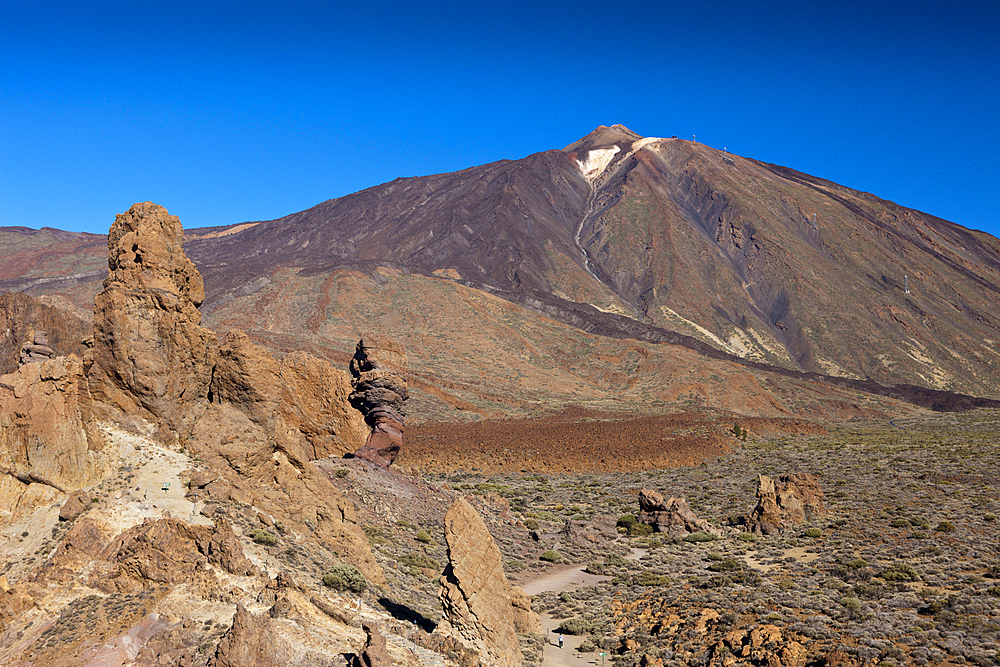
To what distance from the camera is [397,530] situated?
Result: 24.3 meters

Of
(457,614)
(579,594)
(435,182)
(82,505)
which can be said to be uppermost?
(435,182)

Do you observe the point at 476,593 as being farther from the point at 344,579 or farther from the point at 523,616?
the point at 523,616

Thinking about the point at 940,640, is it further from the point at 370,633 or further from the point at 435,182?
the point at 435,182

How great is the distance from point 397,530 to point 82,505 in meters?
11.9

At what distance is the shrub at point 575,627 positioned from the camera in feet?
62.7

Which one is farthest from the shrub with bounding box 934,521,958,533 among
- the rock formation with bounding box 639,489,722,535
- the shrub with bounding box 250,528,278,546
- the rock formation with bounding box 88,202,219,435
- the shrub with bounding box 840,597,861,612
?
the rock formation with bounding box 88,202,219,435

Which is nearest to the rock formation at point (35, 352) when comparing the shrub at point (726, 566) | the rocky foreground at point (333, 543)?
the rocky foreground at point (333, 543)

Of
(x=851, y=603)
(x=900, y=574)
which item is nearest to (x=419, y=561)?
(x=851, y=603)

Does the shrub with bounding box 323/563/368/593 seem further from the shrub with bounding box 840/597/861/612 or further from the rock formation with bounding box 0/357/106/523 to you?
the shrub with bounding box 840/597/861/612

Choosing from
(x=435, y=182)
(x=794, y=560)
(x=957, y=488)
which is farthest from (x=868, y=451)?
(x=435, y=182)

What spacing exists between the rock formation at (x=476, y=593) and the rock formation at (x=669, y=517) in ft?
54.7

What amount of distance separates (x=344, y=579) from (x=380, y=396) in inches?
453

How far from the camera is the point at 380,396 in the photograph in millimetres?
26859

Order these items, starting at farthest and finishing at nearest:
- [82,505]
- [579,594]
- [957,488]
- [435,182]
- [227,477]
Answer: [435,182], [957,488], [579,594], [227,477], [82,505]
